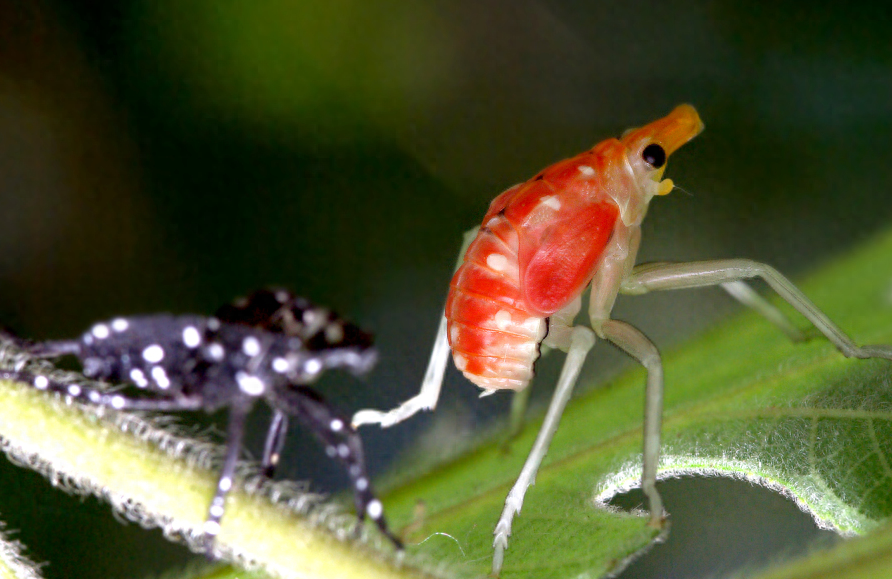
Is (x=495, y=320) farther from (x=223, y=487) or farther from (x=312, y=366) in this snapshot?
(x=223, y=487)

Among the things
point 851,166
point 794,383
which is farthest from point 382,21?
point 794,383

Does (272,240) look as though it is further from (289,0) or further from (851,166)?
(851,166)

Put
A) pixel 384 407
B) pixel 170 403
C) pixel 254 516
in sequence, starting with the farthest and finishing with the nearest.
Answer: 1. pixel 384 407
2. pixel 170 403
3. pixel 254 516

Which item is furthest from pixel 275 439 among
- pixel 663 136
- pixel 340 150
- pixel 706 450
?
pixel 340 150

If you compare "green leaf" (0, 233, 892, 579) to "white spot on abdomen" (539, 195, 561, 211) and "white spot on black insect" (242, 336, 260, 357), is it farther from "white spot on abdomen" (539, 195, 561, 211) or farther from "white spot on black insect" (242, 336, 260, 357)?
"white spot on abdomen" (539, 195, 561, 211)

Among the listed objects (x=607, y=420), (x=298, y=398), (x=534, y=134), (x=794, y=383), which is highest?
(x=534, y=134)

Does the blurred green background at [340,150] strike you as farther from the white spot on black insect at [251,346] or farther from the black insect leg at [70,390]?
the black insect leg at [70,390]

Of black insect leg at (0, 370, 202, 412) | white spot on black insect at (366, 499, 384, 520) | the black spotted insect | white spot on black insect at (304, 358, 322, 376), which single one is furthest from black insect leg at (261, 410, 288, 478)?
black insect leg at (0, 370, 202, 412)
